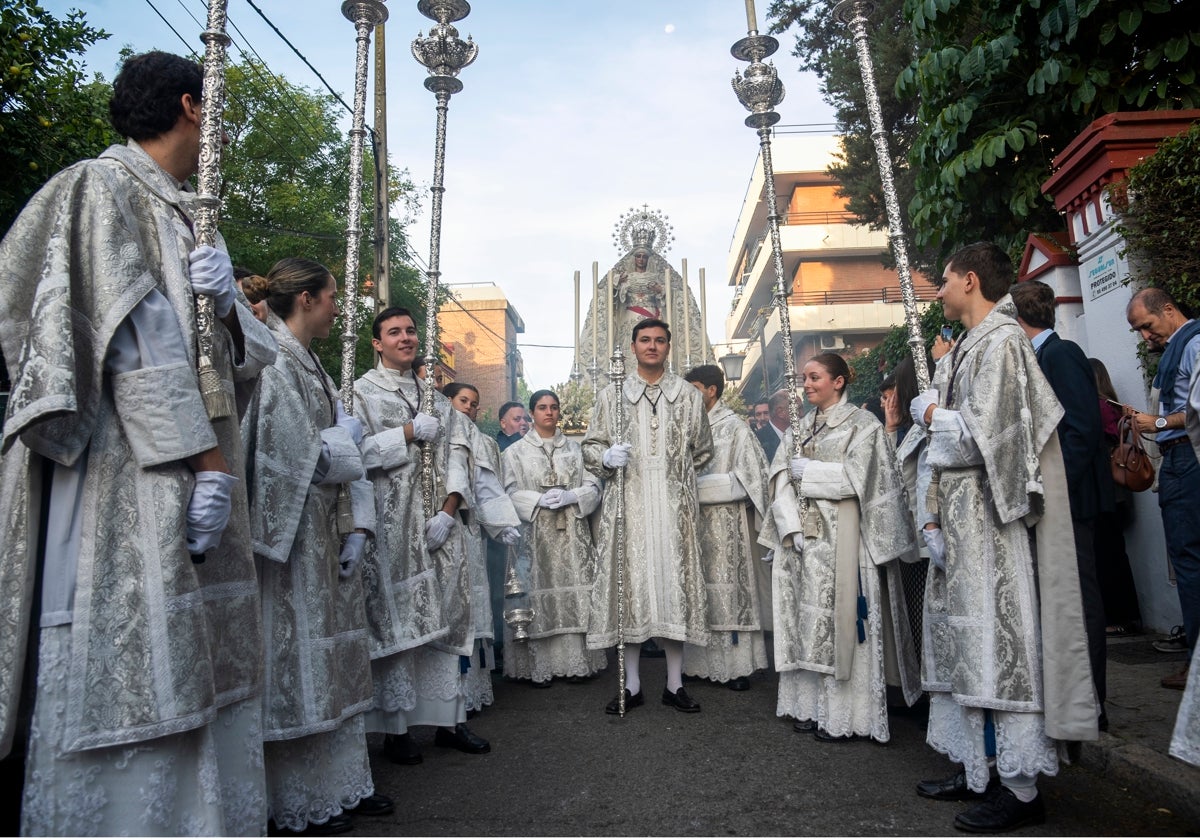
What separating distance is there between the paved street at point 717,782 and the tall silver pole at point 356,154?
2.04 m

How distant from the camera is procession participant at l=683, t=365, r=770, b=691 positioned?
6.16 m

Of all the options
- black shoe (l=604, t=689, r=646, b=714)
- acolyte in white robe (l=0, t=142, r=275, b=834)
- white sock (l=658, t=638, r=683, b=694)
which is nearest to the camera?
acolyte in white robe (l=0, t=142, r=275, b=834)

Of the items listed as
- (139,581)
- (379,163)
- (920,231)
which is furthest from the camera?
(379,163)

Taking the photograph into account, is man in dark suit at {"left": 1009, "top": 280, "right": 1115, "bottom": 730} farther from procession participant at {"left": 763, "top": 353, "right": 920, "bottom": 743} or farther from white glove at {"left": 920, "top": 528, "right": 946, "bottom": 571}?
procession participant at {"left": 763, "top": 353, "right": 920, "bottom": 743}

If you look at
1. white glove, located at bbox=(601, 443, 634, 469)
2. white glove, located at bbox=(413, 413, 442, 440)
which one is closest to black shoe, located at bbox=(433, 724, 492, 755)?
white glove, located at bbox=(413, 413, 442, 440)

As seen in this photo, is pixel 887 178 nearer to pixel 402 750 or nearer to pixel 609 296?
pixel 402 750

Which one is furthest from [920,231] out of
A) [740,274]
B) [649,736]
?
[740,274]

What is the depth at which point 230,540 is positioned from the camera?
261cm

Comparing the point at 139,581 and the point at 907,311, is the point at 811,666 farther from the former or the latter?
the point at 139,581

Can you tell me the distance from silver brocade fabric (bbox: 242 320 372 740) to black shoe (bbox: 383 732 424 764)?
86 cm

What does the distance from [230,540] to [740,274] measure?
45.3m

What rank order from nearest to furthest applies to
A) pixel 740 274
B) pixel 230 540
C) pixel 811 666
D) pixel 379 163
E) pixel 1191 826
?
pixel 230 540 < pixel 1191 826 < pixel 811 666 < pixel 379 163 < pixel 740 274

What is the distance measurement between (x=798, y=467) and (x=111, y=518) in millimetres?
3626

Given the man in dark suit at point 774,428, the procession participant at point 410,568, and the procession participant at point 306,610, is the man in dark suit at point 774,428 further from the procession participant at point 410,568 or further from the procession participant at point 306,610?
the procession participant at point 306,610
